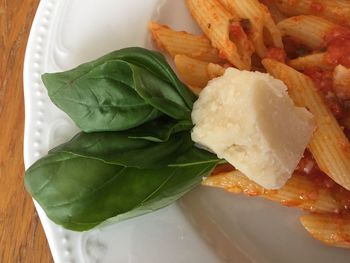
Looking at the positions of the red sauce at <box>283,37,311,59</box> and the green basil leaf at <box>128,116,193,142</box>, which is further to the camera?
the red sauce at <box>283,37,311,59</box>

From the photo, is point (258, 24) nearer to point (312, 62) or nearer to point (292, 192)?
point (312, 62)

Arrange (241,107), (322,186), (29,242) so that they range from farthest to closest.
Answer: (29,242) < (322,186) < (241,107)

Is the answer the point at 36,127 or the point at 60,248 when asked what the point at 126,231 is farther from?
the point at 36,127

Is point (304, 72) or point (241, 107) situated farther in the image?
point (304, 72)

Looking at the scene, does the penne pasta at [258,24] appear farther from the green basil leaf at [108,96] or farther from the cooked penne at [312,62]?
the green basil leaf at [108,96]

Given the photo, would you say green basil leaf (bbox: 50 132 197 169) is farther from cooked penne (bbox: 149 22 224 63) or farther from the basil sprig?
cooked penne (bbox: 149 22 224 63)

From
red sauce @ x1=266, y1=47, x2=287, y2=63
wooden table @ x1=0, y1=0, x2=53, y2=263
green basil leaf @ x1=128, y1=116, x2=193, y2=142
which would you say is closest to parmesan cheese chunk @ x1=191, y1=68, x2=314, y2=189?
green basil leaf @ x1=128, y1=116, x2=193, y2=142

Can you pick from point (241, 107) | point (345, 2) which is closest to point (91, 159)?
point (241, 107)

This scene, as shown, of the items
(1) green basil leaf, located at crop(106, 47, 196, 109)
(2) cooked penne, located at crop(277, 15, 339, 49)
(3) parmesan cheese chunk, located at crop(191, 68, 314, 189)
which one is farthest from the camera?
(2) cooked penne, located at crop(277, 15, 339, 49)
